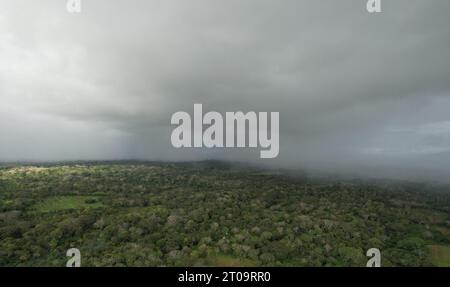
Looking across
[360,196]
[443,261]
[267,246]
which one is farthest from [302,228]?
[360,196]

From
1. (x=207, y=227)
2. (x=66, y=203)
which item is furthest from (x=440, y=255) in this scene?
(x=66, y=203)

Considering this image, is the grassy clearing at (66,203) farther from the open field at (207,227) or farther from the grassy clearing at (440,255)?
the grassy clearing at (440,255)

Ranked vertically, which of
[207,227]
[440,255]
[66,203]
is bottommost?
[440,255]

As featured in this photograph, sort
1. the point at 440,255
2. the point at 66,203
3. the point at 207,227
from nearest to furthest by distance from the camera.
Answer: the point at 440,255 → the point at 207,227 → the point at 66,203

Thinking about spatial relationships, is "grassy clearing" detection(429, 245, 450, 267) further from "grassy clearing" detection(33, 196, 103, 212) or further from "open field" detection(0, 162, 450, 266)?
"grassy clearing" detection(33, 196, 103, 212)

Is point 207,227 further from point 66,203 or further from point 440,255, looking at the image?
point 440,255

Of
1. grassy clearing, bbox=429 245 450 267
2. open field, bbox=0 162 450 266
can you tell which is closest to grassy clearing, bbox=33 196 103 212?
open field, bbox=0 162 450 266
